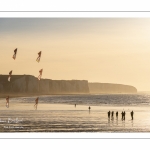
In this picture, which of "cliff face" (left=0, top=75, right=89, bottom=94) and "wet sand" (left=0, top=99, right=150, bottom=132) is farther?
"cliff face" (left=0, top=75, right=89, bottom=94)

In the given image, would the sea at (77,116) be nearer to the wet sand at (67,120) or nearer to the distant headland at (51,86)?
the wet sand at (67,120)

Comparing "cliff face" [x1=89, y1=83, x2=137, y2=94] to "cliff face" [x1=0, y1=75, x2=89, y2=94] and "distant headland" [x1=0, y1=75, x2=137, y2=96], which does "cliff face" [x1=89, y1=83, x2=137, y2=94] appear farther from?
"cliff face" [x1=0, y1=75, x2=89, y2=94]

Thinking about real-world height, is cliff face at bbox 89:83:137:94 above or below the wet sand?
above

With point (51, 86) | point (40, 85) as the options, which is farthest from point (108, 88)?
point (40, 85)

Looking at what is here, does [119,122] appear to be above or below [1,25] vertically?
below

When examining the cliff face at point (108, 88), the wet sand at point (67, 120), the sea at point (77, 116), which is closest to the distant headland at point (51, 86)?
the cliff face at point (108, 88)

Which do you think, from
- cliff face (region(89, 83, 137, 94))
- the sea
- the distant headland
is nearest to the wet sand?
the sea
